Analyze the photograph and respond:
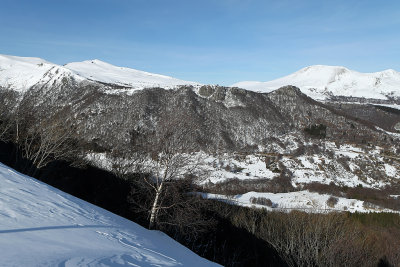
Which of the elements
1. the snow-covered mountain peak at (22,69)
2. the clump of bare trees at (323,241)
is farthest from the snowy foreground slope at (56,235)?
the snow-covered mountain peak at (22,69)

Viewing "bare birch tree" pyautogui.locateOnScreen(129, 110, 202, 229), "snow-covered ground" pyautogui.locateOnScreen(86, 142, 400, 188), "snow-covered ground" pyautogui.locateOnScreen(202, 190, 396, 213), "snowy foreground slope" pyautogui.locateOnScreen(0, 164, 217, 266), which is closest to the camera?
"snowy foreground slope" pyautogui.locateOnScreen(0, 164, 217, 266)

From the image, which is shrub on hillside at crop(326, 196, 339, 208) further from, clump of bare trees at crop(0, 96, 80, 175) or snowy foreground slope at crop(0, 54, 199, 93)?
snowy foreground slope at crop(0, 54, 199, 93)

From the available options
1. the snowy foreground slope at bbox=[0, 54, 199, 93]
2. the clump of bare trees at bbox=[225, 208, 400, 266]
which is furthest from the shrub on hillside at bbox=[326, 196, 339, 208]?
the snowy foreground slope at bbox=[0, 54, 199, 93]

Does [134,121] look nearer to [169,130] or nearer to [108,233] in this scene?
[169,130]

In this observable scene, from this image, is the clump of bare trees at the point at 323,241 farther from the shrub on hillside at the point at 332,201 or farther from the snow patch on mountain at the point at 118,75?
the snow patch on mountain at the point at 118,75

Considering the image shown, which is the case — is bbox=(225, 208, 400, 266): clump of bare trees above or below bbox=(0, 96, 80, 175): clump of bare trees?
below

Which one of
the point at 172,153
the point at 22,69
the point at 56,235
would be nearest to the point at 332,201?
the point at 172,153

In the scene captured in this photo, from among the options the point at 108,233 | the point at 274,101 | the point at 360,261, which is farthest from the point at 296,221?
the point at 274,101

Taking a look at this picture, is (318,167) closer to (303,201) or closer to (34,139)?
(303,201)
